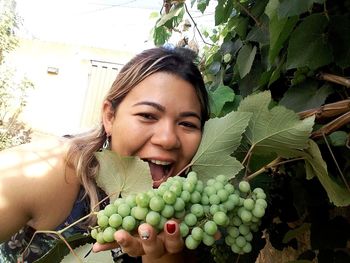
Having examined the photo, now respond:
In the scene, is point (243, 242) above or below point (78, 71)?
above

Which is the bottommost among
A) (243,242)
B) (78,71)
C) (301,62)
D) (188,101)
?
(78,71)

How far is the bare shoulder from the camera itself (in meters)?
0.82

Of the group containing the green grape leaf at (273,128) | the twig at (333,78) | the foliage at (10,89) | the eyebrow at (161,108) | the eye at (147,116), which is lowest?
the foliage at (10,89)

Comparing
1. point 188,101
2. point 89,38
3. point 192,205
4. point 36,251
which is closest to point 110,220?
point 192,205

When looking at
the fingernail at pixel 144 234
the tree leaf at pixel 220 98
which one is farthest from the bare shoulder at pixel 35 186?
the fingernail at pixel 144 234

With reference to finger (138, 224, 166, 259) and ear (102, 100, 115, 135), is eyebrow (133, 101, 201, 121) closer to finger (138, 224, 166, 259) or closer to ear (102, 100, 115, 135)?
ear (102, 100, 115, 135)

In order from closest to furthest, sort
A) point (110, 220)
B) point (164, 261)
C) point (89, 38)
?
1. point (110, 220)
2. point (164, 261)
3. point (89, 38)

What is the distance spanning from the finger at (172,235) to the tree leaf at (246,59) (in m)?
0.57

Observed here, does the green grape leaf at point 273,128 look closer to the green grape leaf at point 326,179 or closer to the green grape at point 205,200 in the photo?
the green grape leaf at point 326,179

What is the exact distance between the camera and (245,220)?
0.46m

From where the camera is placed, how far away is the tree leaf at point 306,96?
2.12ft

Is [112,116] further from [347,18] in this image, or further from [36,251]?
[347,18]

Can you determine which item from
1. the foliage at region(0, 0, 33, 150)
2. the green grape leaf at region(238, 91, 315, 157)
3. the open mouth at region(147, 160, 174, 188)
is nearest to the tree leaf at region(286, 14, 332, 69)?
the green grape leaf at region(238, 91, 315, 157)

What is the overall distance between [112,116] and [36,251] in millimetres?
391
